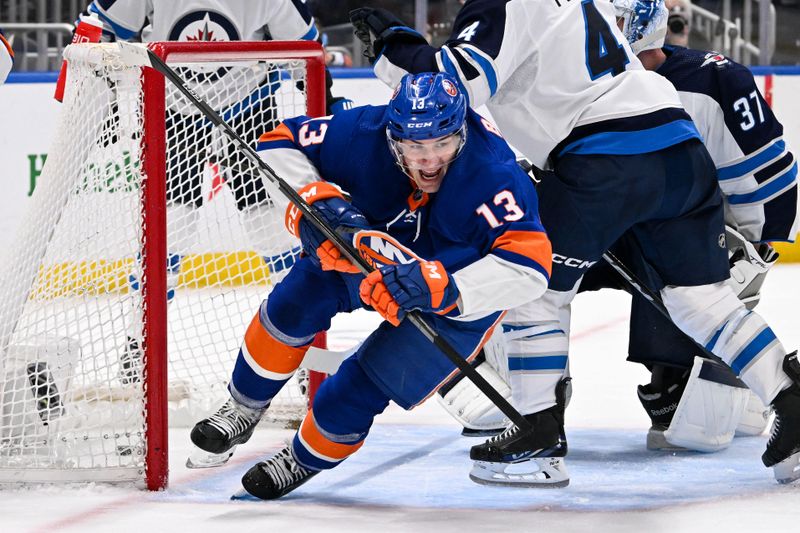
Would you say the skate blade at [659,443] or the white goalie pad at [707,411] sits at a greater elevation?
the white goalie pad at [707,411]

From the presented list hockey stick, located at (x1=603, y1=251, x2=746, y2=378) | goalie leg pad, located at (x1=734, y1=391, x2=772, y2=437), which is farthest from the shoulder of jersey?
goalie leg pad, located at (x1=734, y1=391, x2=772, y2=437)

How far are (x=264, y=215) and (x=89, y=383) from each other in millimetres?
654

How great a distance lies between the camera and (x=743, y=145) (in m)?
2.90

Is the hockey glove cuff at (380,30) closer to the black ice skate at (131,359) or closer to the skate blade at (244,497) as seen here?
the black ice skate at (131,359)

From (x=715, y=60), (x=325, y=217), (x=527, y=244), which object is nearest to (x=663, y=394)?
(x=715, y=60)

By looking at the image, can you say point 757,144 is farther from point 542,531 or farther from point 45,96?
A: point 45,96

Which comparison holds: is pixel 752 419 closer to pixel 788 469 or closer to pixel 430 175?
pixel 788 469

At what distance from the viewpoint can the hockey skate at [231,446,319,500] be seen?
7.98ft

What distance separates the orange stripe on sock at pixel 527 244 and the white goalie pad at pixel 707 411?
81cm

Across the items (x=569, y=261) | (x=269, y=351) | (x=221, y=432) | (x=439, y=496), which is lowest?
(x=439, y=496)

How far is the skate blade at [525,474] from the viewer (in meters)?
2.51

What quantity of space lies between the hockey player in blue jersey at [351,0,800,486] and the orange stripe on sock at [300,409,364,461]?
0.26 meters

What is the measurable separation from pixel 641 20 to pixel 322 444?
118 cm

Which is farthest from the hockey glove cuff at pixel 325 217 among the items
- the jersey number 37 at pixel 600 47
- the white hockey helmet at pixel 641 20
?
the white hockey helmet at pixel 641 20
